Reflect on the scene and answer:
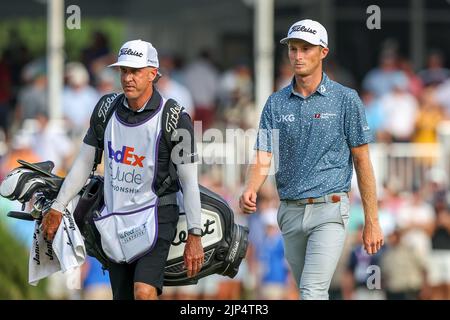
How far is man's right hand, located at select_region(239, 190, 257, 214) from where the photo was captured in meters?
9.26

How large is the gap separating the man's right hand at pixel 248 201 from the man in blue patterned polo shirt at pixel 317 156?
0.01m

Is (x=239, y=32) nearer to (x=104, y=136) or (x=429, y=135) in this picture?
(x=429, y=135)

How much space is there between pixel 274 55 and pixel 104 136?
13.9 meters

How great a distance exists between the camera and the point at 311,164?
31.1 feet

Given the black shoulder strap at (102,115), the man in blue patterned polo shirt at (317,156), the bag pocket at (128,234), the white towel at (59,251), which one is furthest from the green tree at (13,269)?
the man in blue patterned polo shirt at (317,156)

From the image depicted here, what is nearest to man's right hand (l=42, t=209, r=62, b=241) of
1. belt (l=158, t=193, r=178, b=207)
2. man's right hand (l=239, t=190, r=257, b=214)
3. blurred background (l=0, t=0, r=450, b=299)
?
belt (l=158, t=193, r=178, b=207)

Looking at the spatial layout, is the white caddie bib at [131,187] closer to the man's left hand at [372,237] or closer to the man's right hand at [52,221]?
the man's right hand at [52,221]

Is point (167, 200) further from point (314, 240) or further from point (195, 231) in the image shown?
point (314, 240)

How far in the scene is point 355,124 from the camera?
370 inches

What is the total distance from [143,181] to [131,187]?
10cm

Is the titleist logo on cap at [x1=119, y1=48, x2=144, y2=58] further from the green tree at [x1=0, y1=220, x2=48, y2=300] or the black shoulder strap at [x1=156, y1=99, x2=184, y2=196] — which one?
the green tree at [x1=0, y1=220, x2=48, y2=300]

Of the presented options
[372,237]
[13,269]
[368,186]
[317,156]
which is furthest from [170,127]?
[13,269]

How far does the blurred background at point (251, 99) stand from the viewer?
57.2 feet

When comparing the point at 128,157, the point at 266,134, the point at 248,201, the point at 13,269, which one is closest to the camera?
the point at 248,201
